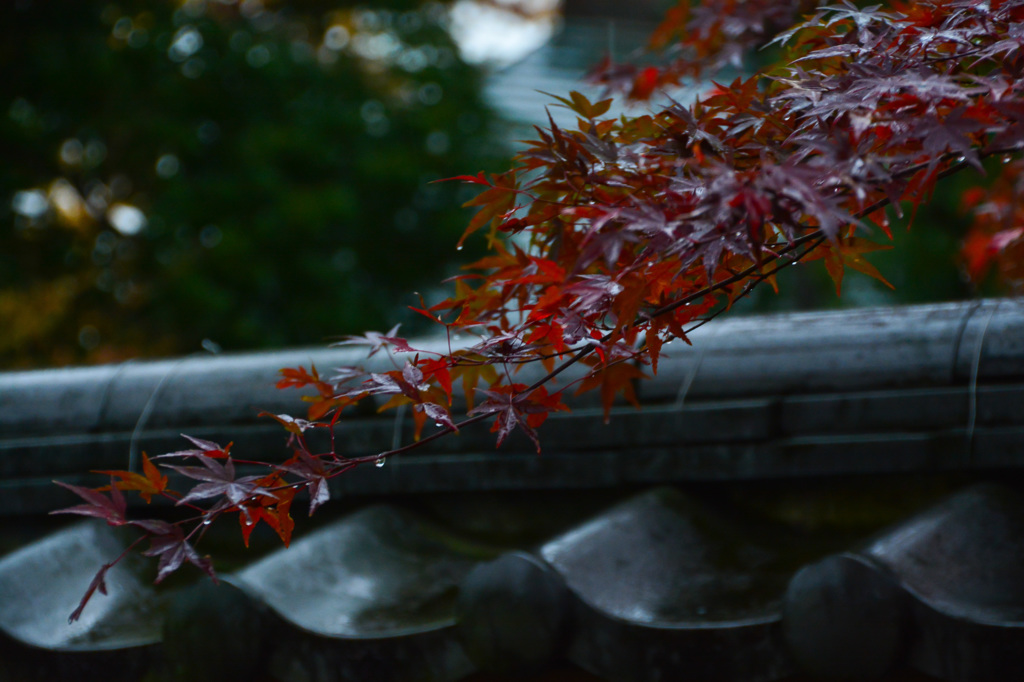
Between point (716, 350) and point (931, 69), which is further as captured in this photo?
point (716, 350)

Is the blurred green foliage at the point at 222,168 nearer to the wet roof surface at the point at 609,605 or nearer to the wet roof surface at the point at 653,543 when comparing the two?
the wet roof surface at the point at 653,543

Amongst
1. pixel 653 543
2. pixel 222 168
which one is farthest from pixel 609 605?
pixel 222 168

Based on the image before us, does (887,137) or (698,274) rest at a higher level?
(887,137)

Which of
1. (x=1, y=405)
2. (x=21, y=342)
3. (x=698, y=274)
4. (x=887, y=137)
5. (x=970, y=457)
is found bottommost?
(x=21, y=342)

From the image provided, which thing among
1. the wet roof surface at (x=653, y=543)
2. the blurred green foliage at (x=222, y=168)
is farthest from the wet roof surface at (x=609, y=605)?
the blurred green foliage at (x=222, y=168)

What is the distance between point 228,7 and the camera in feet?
30.8

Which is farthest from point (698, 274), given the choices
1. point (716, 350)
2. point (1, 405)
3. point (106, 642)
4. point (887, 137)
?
point (1, 405)

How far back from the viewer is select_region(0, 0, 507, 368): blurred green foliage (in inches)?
283

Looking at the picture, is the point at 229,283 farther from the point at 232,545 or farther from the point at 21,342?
the point at 232,545

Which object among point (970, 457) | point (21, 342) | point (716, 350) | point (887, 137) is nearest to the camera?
point (887, 137)

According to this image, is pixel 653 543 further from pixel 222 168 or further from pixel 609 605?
pixel 222 168

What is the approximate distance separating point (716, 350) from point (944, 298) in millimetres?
6289

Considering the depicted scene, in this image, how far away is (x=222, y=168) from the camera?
7.48 m

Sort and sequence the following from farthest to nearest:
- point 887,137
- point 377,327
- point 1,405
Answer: point 377,327 → point 1,405 → point 887,137
